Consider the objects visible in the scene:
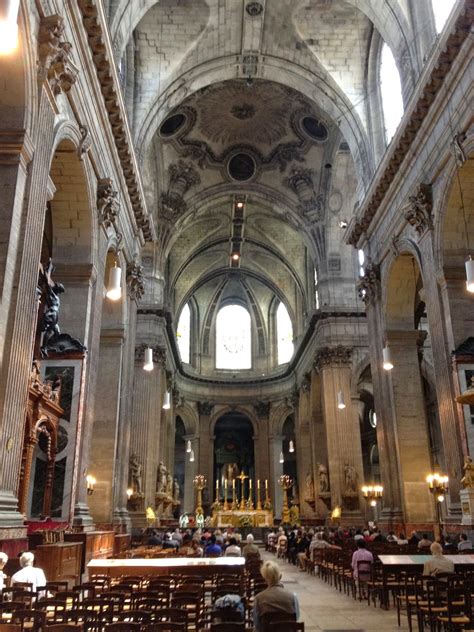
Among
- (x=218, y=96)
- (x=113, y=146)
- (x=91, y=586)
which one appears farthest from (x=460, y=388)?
(x=218, y=96)

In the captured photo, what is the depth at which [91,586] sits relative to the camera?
699 cm

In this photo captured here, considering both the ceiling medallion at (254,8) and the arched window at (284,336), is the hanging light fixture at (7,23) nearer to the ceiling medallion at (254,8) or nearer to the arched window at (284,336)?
the ceiling medallion at (254,8)

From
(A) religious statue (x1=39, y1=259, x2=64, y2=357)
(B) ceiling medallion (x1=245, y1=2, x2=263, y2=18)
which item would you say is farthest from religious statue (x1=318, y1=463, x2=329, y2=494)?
(B) ceiling medallion (x1=245, y1=2, x2=263, y2=18)

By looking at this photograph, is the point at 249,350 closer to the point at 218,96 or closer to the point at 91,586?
the point at 218,96

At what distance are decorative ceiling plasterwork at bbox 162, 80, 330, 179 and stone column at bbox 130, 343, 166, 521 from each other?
33.3ft

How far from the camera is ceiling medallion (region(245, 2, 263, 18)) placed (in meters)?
20.5

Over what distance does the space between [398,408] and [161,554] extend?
26.8 ft

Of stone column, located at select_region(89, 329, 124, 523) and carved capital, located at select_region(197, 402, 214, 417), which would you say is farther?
carved capital, located at select_region(197, 402, 214, 417)

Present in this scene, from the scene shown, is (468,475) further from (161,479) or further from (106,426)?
(161,479)

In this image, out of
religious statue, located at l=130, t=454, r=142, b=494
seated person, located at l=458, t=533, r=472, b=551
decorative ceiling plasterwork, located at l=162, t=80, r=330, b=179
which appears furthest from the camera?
decorative ceiling plasterwork, located at l=162, t=80, r=330, b=179

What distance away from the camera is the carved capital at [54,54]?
9688 millimetres

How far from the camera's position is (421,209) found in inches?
588

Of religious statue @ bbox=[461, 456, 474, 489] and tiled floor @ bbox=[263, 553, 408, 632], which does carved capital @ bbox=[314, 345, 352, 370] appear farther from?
religious statue @ bbox=[461, 456, 474, 489]

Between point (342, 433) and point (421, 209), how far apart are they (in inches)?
576
